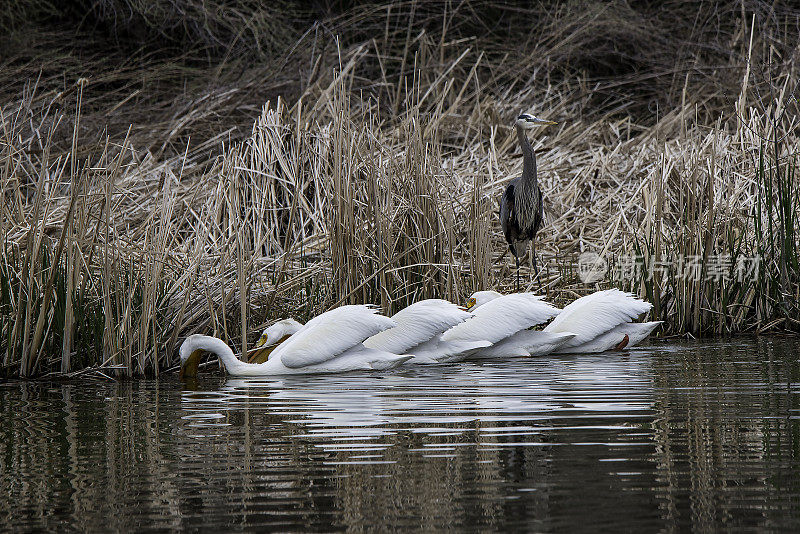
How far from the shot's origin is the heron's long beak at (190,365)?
687cm

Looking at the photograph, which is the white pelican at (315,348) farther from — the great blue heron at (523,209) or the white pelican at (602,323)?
the great blue heron at (523,209)

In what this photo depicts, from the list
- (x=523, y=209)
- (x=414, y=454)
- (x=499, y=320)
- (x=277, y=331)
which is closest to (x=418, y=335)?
(x=499, y=320)

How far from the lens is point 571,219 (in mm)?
11250

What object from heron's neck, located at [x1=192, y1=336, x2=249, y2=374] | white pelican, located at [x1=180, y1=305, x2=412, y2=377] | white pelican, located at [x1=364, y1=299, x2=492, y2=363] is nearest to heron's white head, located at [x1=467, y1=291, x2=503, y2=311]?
white pelican, located at [x1=364, y1=299, x2=492, y2=363]

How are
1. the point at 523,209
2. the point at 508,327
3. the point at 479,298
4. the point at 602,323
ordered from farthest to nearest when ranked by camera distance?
1. the point at 523,209
2. the point at 479,298
3. the point at 602,323
4. the point at 508,327

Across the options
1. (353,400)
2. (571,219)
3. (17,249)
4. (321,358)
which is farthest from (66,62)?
(353,400)

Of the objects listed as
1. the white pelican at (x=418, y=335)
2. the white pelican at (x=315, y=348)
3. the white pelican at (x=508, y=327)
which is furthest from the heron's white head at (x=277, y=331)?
the white pelican at (x=508, y=327)

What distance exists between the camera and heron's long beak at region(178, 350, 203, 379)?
271 inches

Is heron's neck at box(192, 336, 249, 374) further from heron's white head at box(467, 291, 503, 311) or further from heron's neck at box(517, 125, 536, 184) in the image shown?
heron's neck at box(517, 125, 536, 184)

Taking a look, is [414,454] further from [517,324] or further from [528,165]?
[528,165]

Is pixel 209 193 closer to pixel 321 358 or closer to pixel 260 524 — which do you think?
pixel 321 358

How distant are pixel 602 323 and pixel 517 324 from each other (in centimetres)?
61

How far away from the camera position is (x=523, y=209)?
32.6 feet

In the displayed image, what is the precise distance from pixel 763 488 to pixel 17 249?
5.35m
